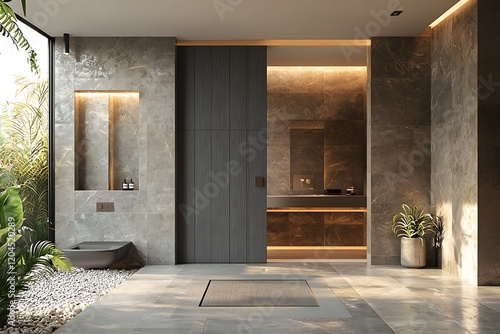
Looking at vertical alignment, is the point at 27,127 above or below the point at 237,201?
above

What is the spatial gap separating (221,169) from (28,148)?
2.24m

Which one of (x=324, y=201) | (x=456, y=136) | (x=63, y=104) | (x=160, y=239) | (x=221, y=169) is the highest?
(x=63, y=104)

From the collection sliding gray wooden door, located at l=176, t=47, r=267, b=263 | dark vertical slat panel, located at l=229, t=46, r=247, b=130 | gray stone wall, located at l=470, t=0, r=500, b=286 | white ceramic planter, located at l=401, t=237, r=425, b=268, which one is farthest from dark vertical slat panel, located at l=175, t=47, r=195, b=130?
gray stone wall, located at l=470, t=0, r=500, b=286

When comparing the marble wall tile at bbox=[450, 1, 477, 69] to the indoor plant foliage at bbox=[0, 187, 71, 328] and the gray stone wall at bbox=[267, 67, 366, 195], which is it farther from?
the indoor plant foliage at bbox=[0, 187, 71, 328]

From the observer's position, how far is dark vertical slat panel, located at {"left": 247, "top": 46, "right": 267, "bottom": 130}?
720cm

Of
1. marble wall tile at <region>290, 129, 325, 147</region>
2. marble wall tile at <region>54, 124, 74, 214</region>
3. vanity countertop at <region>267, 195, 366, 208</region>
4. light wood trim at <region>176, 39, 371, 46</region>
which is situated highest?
light wood trim at <region>176, 39, 371, 46</region>

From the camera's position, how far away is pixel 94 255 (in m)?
6.20

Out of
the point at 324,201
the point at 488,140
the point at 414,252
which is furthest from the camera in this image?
the point at 324,201

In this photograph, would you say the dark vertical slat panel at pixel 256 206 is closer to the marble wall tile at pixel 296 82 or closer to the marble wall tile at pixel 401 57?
the marble wall tile at pixel 401 57

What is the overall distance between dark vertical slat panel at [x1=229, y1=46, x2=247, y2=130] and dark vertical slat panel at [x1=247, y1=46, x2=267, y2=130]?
0.05 metres

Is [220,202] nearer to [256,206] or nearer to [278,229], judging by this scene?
[256,206]

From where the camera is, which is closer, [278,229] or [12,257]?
[12,257]

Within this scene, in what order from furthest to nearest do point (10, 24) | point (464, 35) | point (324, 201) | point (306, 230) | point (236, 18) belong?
1. point (306, 230)
2. point (324, 201)
3. point (236, 18)
4. point (464, 35)
5. point (10, 24)

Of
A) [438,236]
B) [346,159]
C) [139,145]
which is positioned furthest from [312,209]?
[139,145]
